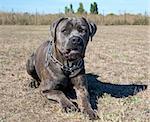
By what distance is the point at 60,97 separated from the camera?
5.96m

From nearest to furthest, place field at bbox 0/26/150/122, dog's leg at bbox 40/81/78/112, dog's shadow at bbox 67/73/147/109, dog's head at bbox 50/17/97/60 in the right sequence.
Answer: field at bbox 0/26/150/122 < dog's leg at bbox 40/81/78/112 < dog's head at bbox 50/17/97/60 < dog's shadow at bbox 67/73/147/109

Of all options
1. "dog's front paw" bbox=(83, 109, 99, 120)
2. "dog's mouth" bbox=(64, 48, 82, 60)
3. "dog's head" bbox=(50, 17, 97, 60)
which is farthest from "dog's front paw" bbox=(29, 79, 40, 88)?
"dog's front paw" bbox=(83, 109, 99, 120)

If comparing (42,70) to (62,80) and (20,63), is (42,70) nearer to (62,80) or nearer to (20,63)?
(62,80)

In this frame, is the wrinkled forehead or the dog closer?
the dog

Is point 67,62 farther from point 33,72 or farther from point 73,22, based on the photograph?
point 33,72

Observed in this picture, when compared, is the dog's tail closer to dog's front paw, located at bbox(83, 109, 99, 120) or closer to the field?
the field

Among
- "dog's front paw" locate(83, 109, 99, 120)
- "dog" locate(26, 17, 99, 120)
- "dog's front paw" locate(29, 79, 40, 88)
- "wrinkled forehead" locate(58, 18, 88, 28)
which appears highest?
"wrinkled forehead" locate(58, 18, 88, 28)

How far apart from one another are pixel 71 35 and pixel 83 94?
851 millimetres

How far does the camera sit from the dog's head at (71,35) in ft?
19.1

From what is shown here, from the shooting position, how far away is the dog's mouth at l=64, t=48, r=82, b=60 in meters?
5.84

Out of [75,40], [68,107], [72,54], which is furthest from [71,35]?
[68,107]

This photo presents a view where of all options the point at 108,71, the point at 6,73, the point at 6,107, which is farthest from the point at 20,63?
the point at 6,107

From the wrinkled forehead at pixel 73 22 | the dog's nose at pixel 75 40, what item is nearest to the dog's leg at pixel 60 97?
the dog's nose at pixel 75 40

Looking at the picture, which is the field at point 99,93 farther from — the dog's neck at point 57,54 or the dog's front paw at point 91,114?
the dog's neck at point 57,54
